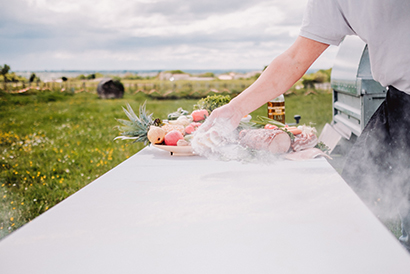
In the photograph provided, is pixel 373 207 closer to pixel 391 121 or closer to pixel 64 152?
pixel 391 121

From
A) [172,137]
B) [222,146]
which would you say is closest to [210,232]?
[222,146]

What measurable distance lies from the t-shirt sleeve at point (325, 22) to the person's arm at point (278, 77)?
1.8 inches

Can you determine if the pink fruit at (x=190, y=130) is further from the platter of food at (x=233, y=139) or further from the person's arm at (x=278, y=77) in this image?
the person's arm at (x=278, y=77)

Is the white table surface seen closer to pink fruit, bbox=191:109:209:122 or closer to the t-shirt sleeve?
the t-shirt sleeve

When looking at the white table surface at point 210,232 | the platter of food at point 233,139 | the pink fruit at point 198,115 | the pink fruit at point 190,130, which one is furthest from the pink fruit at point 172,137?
the white table surface at point 210,232

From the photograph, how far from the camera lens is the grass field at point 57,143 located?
4023mm

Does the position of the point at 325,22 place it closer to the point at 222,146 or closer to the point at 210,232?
the point at 222,146

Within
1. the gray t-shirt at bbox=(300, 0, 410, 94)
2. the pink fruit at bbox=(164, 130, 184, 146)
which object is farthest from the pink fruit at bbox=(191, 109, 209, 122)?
the gray t-shirt at bbox=(300, 0, 410, 94)

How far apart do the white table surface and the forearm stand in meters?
0.39

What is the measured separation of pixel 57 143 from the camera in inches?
273

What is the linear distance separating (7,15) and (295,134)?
16.6 meters

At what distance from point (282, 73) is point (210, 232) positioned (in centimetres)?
88

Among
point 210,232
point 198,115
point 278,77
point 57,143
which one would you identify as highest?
point 278,77

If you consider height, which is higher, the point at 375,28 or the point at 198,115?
the point at 375,28
